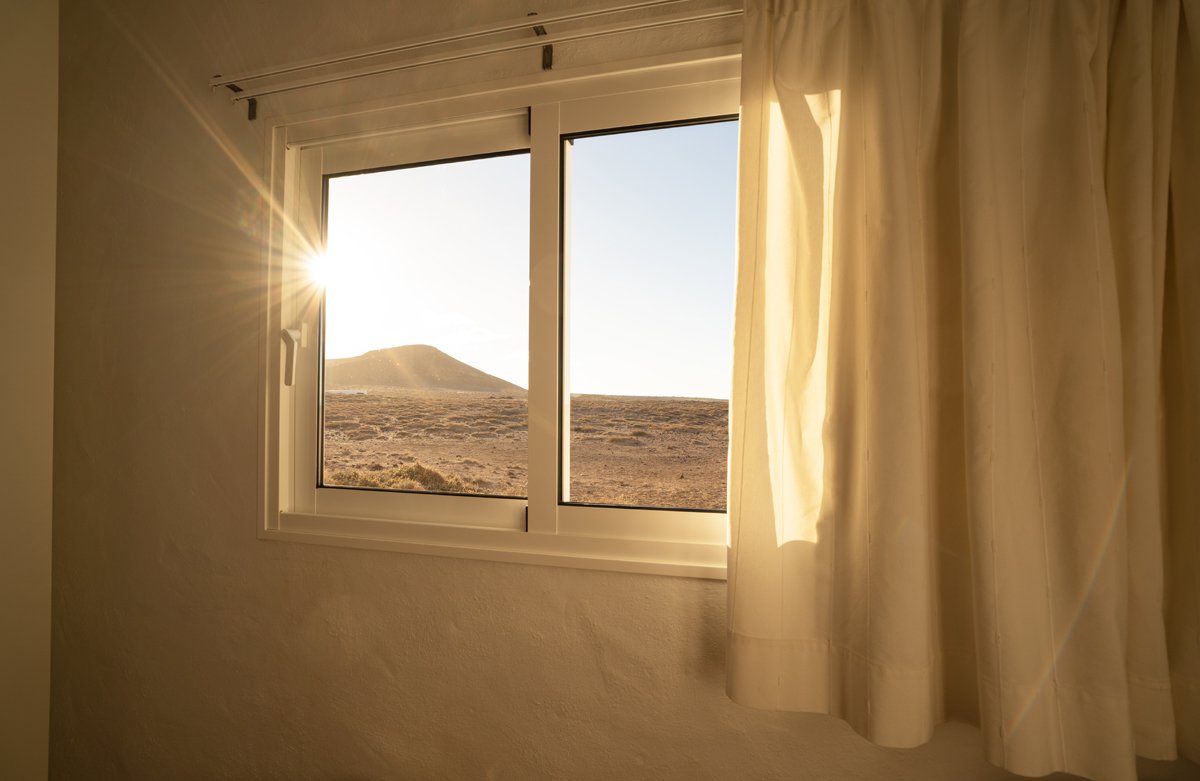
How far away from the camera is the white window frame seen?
1.21 metres

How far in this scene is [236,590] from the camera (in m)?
1.50

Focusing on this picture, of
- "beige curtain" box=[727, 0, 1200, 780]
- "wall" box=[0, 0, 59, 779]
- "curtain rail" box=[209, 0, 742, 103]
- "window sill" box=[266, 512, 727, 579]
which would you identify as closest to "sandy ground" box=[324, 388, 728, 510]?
"window sill" box=[266, 512, 727, 579]

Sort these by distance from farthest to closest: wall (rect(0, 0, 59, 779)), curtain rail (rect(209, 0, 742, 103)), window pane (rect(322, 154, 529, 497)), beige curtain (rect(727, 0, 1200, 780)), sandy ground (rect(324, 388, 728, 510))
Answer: wall (rect(0, 0, 59, 779)), window pane (rect(322, 154, 529, 497)), sandy ground (rect(324, 388, 728, 510)), curtain rail (rect(209, 0, 742, 103)), beige curtain (rect(727, 0, 1200, 780))

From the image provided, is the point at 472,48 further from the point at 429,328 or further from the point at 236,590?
the point at 236,590

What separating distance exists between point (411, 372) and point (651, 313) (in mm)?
630

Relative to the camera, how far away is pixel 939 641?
979 mm

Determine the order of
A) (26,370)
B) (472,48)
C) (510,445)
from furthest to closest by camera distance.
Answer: (26,370)
(510,445)
(472,48)

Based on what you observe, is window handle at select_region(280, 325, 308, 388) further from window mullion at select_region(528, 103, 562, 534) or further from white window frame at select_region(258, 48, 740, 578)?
window mullion at select_region(528, 103, 562, 534)

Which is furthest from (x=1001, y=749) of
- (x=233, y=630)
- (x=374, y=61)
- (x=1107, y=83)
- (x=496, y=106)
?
(x=374, y=61)

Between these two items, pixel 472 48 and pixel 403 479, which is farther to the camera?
pixel 403 479

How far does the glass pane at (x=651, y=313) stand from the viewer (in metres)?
1.25

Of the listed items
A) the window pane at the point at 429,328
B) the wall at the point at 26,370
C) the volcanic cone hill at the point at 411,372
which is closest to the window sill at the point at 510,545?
the window pane at the point at 429,328

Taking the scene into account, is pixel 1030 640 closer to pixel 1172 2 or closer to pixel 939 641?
pixel 939 641

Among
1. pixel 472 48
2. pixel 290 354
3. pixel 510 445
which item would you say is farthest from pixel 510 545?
pixel 472 48
